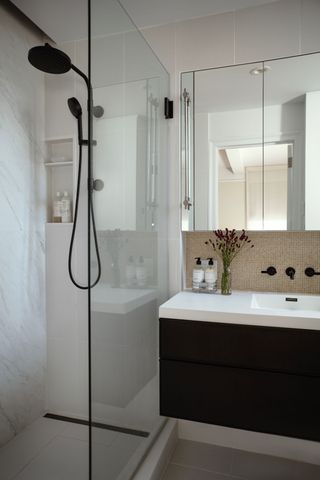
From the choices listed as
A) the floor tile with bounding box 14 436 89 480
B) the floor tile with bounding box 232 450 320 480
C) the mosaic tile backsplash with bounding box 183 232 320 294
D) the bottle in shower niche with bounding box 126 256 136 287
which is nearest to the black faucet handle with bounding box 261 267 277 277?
the mosaic tile backsplash with bounding box 183 232 320 294

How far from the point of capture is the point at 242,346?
4.48 ft

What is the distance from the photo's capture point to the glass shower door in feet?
3.65

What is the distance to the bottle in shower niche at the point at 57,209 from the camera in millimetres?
2117

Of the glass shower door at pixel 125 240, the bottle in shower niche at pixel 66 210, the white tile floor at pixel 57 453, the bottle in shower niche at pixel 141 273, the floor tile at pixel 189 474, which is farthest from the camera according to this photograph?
the bottle in shower niche at pixel 66 210

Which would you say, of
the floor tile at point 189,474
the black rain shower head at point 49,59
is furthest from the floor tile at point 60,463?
the black rain shower head at point 49,59

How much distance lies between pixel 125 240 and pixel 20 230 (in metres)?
0.94

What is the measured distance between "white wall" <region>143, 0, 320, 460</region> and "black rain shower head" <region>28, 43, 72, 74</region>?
614 mm

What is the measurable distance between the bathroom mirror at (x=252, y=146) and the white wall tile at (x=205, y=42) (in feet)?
0.21

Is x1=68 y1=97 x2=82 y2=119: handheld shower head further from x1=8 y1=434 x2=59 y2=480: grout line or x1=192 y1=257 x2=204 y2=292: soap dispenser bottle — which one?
x1=8 y1=434 x2=59 y2=480: grout line

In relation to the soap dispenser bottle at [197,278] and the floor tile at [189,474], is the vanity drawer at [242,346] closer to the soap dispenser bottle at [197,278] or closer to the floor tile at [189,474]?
the soap dispenser bottle at [197,278]

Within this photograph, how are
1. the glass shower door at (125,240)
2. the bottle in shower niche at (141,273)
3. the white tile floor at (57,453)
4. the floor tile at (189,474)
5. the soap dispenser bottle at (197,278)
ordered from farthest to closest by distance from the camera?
the soap dispenser bottle at (197,278), the floor tile at (189,474), the bottle in shower niche at (141,273), the white tile floor at (57,453), the glass shower door at (125,240)

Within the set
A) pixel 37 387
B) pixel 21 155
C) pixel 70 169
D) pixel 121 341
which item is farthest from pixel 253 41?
pixel 37 387

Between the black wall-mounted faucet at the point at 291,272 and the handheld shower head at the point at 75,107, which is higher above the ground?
the handheld shower head at the point at 75,107

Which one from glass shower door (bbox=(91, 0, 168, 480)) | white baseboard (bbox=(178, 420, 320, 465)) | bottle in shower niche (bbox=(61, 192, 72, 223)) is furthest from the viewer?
bottle in shower niche (bbox=(61, 192, 72, 223))
